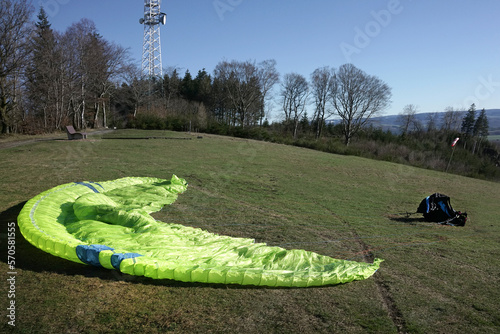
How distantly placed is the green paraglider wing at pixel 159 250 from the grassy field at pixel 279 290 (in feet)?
0.55

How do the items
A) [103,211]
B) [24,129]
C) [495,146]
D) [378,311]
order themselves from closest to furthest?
[378,311] → [103,211] → [24,129] → [495,146]

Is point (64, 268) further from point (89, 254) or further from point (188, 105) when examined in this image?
point (188, 105)

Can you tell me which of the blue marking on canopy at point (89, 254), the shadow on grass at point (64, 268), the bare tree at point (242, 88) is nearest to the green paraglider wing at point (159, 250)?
the blue marking on canopy at point (89, 254)

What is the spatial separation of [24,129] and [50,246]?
22.3 meters

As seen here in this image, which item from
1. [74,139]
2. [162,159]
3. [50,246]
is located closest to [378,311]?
[50,246]

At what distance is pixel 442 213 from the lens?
842cm

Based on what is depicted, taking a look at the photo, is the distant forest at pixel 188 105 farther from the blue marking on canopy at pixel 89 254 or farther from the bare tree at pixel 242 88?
the blue marking on canopy at pixel 89 254

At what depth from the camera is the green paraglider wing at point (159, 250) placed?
3895mm

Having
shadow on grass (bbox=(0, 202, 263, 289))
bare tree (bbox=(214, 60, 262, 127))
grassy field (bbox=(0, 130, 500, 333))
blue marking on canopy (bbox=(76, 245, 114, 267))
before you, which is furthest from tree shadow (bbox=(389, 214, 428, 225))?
bare tree (bbox=(214, 60, 262, 127))

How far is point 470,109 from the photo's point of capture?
5975 centimetres

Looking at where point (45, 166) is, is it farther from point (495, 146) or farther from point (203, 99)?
point (495, 146)

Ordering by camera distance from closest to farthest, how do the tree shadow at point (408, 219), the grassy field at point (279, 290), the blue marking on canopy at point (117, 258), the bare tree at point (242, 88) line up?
the grassy field at point (279, 290) < the blue marking on canopy at point (117, 258) < the tree shadow at point (408, 219) < the bare tree at point (242, 88)

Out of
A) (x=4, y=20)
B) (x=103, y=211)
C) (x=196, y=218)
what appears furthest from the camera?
(x=4, y=20)

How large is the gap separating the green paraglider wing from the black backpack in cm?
460
